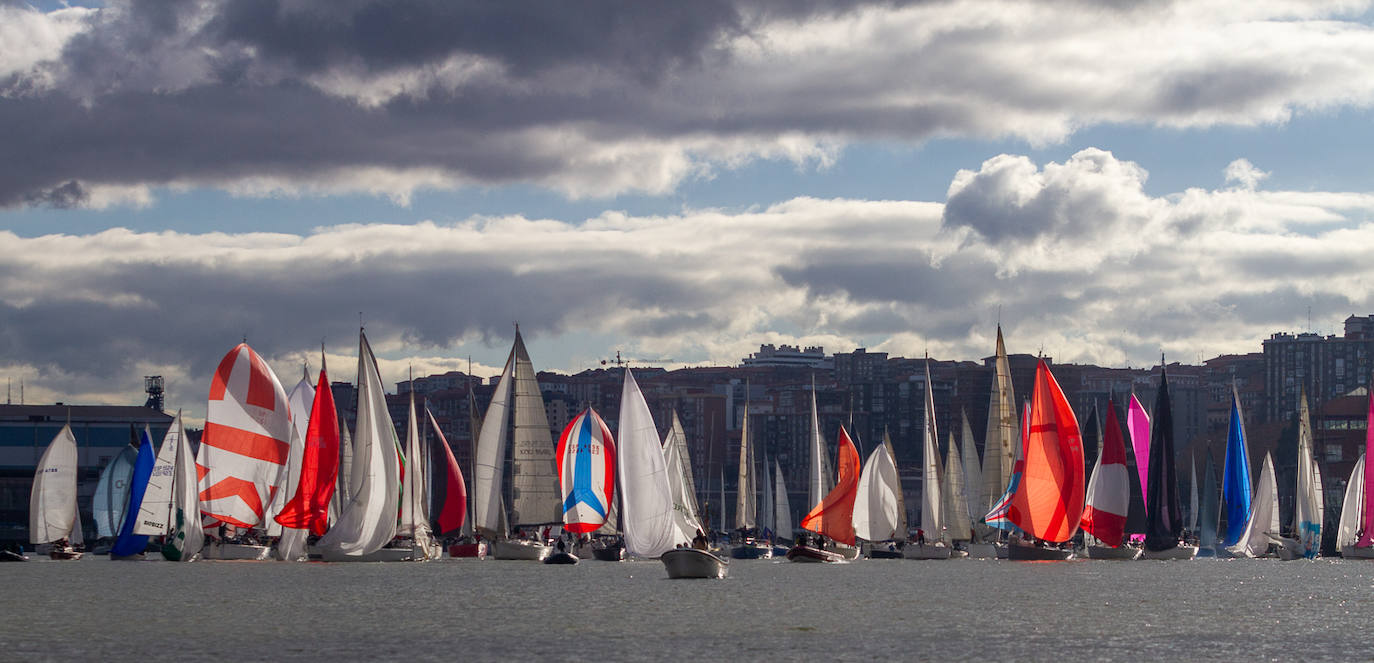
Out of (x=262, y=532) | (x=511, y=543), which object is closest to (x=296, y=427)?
(x=262, y=532)

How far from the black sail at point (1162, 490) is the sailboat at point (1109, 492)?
2986mm

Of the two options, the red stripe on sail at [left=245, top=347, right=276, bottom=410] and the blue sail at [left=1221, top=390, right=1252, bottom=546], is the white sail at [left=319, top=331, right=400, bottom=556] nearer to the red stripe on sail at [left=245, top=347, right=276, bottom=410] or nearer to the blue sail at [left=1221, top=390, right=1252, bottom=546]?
the red stripe on sail at [left=245, top=347, right=276, bottom=410]

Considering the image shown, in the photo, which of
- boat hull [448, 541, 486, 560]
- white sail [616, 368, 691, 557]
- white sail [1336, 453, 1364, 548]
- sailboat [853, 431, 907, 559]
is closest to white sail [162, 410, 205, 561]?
boat hull [448, 541, 486, 560]

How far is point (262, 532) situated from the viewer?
78438 mm

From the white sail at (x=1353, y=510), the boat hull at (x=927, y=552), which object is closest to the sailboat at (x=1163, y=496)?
the boat hull at (x=927, y=552)

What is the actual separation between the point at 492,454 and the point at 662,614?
1082 inches

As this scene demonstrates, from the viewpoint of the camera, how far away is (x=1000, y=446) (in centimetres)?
8750

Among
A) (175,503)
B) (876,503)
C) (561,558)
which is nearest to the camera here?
(561,558)

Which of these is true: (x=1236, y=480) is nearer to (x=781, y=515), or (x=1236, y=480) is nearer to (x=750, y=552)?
(x=750, y=552)

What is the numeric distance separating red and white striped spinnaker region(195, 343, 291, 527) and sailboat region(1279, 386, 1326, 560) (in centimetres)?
5153

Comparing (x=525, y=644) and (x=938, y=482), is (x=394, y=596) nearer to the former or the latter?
(x=525, y=644)

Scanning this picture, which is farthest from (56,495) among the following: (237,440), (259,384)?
(259,384)

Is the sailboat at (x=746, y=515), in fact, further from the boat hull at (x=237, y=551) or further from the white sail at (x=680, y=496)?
the boat hull at (x=237, y=551)

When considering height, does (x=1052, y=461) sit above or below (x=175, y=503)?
above
